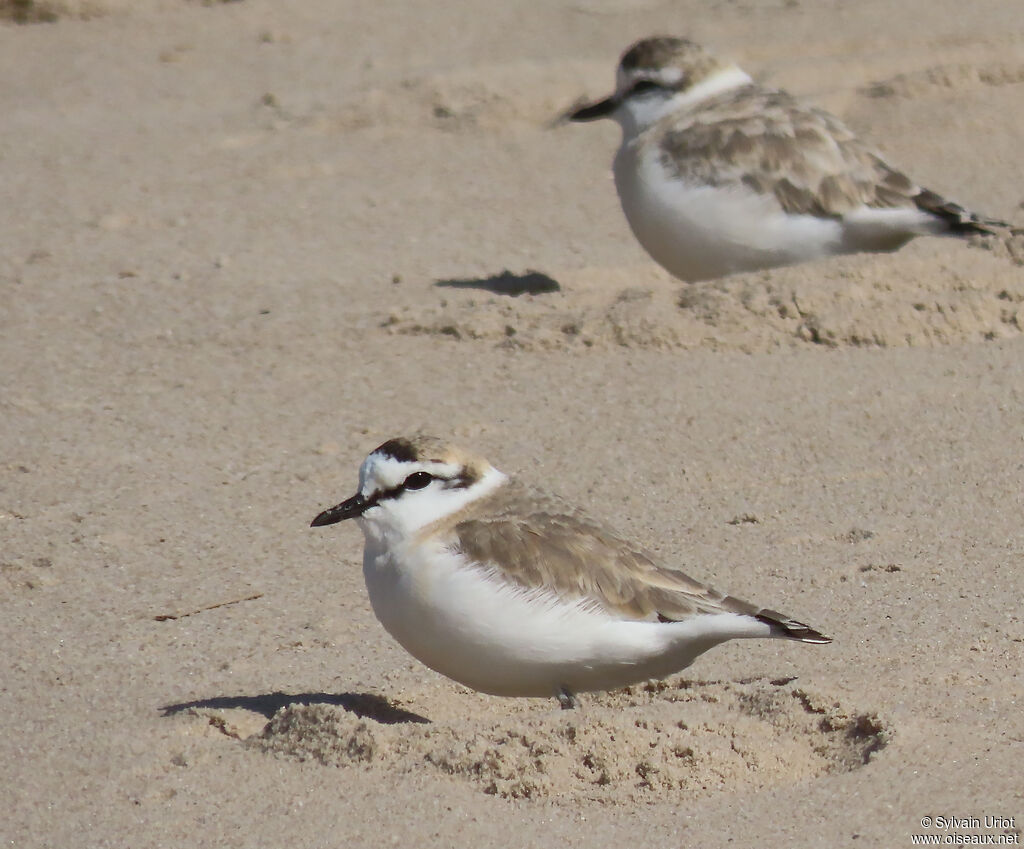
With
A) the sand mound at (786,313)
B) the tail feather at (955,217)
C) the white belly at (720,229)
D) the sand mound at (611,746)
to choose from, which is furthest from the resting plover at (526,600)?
the tail feather at (955,217)

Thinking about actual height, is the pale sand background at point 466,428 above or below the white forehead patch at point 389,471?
below

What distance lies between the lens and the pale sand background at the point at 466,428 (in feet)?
12.6

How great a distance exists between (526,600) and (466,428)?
2.30 m

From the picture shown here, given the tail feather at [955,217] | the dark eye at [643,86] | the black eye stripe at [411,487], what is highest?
the dark eye at [643,86]

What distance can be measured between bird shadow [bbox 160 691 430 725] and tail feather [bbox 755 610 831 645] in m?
0.91

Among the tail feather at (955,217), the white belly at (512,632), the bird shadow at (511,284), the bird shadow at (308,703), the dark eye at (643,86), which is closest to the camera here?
the white belly at (512,632)

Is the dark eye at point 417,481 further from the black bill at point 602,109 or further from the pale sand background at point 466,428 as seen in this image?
the black bill at point 602,109

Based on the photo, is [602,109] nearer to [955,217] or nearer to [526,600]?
[955,217]

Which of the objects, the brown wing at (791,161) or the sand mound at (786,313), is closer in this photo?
the sand mound at (786,313)

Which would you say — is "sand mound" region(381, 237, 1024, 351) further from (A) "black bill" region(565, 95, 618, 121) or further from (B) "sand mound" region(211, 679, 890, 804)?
(B) "sand mound" region(211, 679, 890, 804)

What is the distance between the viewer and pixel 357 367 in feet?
23.0

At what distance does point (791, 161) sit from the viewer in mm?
7715

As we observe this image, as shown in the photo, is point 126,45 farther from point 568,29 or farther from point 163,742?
point 163,742

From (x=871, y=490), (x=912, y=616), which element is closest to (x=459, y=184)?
(x=871, y=490)
